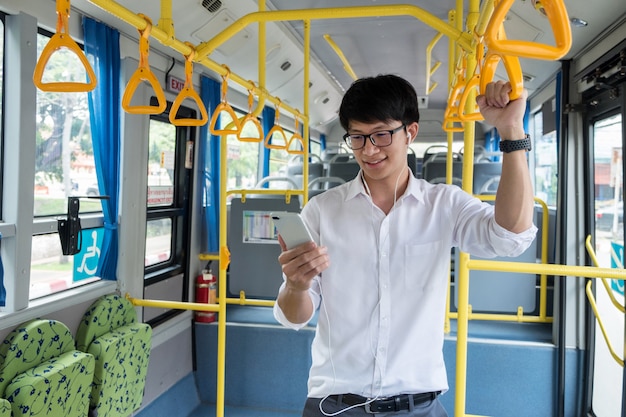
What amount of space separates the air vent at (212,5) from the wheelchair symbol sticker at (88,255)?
1.77 metres

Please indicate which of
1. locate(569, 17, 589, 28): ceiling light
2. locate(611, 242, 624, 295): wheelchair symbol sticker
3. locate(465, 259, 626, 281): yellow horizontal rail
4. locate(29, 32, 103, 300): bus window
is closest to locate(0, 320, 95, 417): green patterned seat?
locate(29, 32, 103, 300): bus window

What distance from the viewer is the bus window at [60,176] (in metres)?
2.87

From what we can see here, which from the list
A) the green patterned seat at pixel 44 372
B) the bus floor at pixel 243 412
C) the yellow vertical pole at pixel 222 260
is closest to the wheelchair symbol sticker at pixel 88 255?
the green patterned seat at pixel 44 372

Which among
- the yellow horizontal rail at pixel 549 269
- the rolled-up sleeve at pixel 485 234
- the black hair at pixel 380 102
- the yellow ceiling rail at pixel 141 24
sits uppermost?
the yellow ceiling rail at pixel 141 24

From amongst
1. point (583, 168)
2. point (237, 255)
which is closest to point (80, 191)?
point (237, 255)

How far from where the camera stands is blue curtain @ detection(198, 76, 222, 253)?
4648mm

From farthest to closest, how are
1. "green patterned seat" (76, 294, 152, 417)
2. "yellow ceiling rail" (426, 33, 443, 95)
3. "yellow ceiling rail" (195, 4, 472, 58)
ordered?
"yellow ceiling rail" (426, 33, 443, 95) → "green patterned seat" (76, 294, 152, 417) → "yellow ceiling rail" (195, 4, 472, 58)

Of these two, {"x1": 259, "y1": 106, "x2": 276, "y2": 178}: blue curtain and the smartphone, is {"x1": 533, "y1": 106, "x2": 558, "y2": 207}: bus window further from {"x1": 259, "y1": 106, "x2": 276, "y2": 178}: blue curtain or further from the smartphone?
the smartphone

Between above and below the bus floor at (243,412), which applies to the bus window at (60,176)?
above

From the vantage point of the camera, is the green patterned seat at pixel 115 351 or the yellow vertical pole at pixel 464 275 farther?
the green patterned seat at pixel 115 351

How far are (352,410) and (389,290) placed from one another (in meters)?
0.38

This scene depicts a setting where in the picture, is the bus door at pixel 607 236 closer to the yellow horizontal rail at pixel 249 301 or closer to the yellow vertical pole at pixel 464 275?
the yellow vertical pole at pixel 464 275

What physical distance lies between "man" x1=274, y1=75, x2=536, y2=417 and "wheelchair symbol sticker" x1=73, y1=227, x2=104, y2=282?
7.26 ft

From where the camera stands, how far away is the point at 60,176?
9.99 ft
